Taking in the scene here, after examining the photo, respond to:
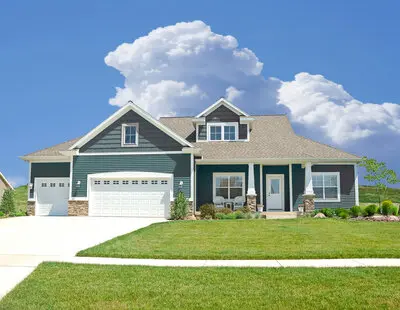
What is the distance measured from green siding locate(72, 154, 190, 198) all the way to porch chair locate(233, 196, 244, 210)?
3.63 metres

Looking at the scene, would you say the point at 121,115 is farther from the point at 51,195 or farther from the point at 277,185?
the point at 277,185

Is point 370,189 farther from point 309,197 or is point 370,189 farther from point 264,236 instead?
point 264,236

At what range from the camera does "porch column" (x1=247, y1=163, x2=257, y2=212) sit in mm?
24625

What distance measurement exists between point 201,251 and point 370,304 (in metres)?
5.04

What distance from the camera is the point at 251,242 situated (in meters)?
12.6

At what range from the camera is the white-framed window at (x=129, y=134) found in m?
24.4

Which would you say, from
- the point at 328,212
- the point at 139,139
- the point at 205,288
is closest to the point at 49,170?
the point at 139,139

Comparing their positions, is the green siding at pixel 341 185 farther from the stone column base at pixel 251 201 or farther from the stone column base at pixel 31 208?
the stone column base at pixel 31 208

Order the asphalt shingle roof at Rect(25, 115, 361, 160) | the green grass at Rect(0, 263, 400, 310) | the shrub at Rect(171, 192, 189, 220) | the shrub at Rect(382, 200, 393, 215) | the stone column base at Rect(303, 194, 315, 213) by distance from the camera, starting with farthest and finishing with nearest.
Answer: the asphalt shingle roof at Rect(25, 115, 361, 160), the stone column base at Rect(303, 194, 315, 213), the shrub at Rect(382, 200, 393, 215), the shrub at Rect(171, 192, 189, 220), the green grass at Rect(0, 263, 400, 310)

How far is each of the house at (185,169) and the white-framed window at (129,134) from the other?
59 mm

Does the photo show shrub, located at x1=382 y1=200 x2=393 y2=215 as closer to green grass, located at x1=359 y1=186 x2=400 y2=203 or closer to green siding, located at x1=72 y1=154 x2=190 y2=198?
green siding, located at x1=72 y1=154 x2=190 y2=198

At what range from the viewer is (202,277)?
7.99 m

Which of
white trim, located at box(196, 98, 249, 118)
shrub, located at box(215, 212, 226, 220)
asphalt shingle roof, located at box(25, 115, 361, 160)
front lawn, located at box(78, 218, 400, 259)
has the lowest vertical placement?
front lawn, located at box(78, 218, 400, 259)

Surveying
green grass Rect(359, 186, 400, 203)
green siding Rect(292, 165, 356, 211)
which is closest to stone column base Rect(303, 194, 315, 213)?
green siding Rect(292, 165, 356, 211)
